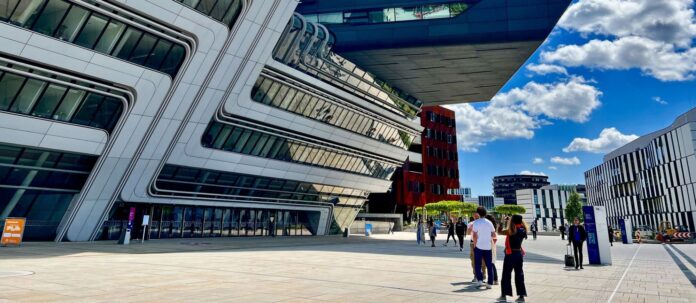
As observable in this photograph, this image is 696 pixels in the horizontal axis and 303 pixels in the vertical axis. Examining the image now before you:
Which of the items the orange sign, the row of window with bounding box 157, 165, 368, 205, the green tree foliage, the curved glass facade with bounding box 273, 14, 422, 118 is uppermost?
the curved glass facade with bounding box 273, 14, 422, 118

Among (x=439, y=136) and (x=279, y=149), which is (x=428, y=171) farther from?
(x=279, y=149)

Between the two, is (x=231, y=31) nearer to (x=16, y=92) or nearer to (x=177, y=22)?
(x=177, y=22)

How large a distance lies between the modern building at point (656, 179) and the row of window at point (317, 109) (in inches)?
2026

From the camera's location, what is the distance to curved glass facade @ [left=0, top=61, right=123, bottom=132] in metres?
18.5

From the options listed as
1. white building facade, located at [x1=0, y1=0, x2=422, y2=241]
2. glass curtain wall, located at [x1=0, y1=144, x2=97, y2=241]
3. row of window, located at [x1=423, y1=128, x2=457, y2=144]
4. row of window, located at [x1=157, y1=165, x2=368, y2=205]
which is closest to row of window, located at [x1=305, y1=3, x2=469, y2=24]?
white building facade, located at [x1=0, y1=0, x2=422, y2=241]

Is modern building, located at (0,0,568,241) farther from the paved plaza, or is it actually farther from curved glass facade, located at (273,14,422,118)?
the paved plaza

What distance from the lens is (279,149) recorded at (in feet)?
112

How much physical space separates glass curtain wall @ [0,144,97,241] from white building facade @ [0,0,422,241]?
60 millimetres

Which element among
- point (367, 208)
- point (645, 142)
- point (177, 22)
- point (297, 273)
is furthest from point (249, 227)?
point (645, 142)

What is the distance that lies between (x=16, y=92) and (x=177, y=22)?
317 inches

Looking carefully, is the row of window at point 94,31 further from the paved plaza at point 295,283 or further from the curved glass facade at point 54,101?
the paved plaza at point 295,283

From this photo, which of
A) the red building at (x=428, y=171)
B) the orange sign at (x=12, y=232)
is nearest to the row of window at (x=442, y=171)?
the red building at (x=428, y=171)

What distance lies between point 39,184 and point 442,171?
72038 millimetres

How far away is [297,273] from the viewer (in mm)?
11406
